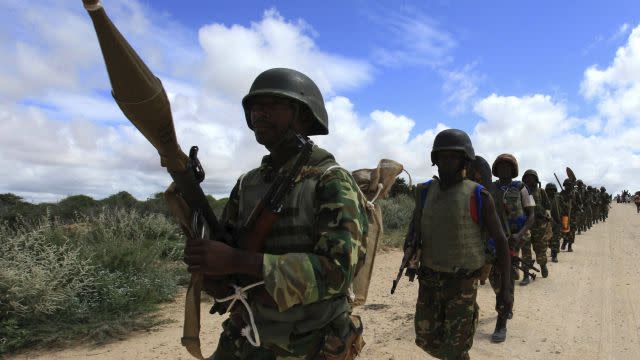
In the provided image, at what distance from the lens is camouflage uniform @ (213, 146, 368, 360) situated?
153 cm

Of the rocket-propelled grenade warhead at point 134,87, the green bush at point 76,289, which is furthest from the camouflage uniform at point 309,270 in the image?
Result: the green bush at point 76,289

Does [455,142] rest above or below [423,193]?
above

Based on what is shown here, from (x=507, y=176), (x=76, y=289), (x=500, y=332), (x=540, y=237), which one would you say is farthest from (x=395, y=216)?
(x=76, y=289)

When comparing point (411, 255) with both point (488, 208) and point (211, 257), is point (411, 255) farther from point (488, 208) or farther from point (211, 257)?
point (211, 257)

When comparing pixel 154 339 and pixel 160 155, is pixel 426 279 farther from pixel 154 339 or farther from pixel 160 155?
pixel 154 339

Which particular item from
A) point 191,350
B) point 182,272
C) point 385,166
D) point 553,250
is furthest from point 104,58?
point 553,250

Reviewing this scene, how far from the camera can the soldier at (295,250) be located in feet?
4.99

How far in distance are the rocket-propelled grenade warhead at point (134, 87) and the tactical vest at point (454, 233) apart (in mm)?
2491

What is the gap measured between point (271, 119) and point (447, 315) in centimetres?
222

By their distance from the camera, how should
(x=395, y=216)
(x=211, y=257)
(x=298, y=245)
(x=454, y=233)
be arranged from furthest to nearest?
(x=395, y=216), (x=454, y=233), (x=298, y=245), (x=211, y=257)

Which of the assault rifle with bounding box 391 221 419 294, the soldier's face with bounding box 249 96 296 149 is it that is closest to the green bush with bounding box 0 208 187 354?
the assault rifle with bounding box 391 221 419 294

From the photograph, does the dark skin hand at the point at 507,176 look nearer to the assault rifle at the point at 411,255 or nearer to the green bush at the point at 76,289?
the assault rifle at the point at 411,255

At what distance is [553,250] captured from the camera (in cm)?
1077

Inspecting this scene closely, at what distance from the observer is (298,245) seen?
1.74 metres
